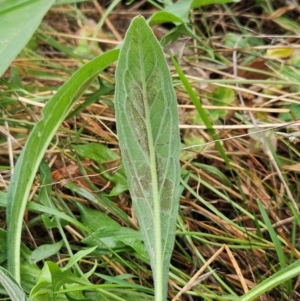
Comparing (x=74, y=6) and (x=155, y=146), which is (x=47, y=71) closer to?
(x=74, y=6)

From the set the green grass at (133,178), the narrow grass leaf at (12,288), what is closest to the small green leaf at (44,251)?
the green grass at (133,178)

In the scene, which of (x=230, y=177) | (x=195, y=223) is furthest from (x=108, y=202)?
(x=230, y=177)

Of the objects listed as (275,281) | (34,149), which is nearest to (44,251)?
(34,149)

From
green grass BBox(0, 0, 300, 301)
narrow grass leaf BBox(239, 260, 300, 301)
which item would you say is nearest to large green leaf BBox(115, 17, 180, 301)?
green grass BBox(0, 0, 300, 301)

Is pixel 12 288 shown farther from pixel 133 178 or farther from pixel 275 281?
pixel 275 281

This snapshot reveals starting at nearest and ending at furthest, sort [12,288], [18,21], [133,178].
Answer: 1. [12,288]
2. [133,178]
3. [18,21]
